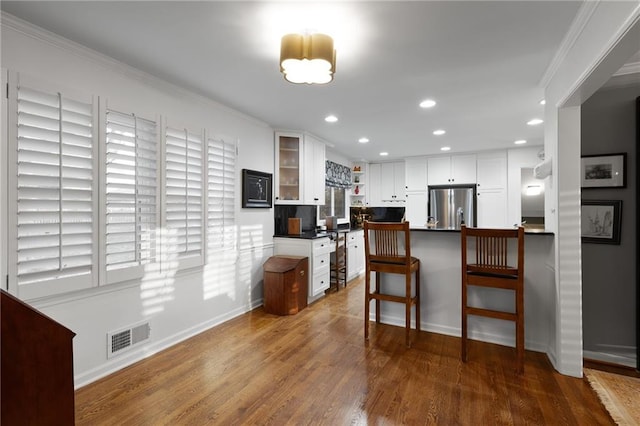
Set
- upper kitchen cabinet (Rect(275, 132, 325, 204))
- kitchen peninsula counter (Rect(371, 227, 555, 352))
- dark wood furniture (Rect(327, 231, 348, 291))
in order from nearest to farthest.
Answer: kitchen peninsula counter (Rect(371, 227, 555, 352)) < upper kitchen cabinet (Rect(275, 132, 325, 204)) < dark wood furniture (Rect(327, 231, 348, 291))

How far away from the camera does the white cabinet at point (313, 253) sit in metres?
4.17

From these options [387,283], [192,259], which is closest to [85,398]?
[192,259]

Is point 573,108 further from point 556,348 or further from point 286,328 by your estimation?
point 286,328

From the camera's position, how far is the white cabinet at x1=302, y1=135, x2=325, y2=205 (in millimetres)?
4594

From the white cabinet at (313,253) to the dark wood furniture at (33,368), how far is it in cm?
305

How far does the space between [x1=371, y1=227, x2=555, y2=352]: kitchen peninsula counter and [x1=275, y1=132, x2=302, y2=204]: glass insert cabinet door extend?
1862 mm

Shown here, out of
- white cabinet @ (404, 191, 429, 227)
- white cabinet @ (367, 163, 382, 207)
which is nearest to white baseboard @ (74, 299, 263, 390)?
white cabinet @ (404, 191, 429, 227)

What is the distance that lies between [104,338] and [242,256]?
1.63 metres

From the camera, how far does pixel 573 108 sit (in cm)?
233

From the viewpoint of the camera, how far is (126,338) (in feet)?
8.29

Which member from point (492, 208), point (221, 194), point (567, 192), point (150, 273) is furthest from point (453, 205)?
point (150, 273)

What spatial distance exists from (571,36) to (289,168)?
3.30 meters

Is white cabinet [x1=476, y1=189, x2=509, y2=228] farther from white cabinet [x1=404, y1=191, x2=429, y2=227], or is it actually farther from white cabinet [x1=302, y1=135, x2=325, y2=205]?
white cabinet [x1=302, y1=135, x2=325, y2=205]

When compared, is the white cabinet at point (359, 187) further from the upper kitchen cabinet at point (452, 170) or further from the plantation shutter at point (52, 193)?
the plantation shutter at point (52, 193)
